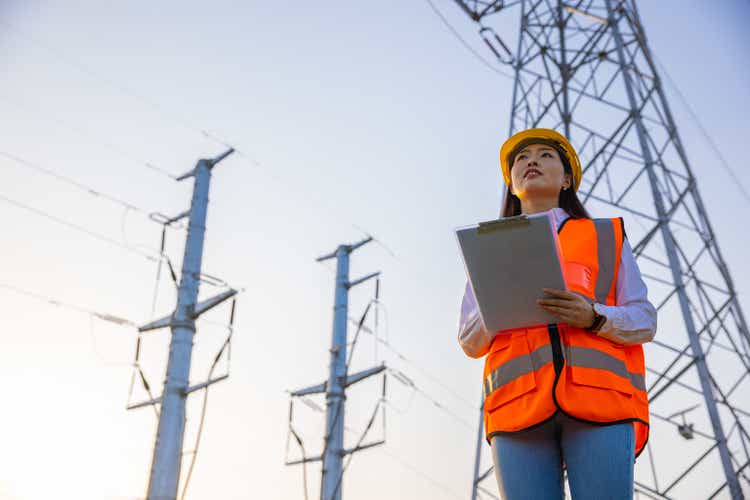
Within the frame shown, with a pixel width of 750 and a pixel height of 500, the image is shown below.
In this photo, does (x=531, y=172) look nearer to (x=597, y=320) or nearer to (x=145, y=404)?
(x=597, y=320)

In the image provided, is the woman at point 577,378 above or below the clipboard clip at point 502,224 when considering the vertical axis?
below

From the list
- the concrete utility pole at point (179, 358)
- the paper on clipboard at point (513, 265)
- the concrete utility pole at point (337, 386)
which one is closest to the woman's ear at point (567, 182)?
the paper on clipboard at point (513, 265)

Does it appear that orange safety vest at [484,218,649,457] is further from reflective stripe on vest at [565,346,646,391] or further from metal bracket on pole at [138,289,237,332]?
metal bracket on pole at [138,289,237,332]

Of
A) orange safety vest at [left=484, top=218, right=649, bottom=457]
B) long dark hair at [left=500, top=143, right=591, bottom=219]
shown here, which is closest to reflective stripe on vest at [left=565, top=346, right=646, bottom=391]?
orange safety vest at [left=484, top=218, right=649, bottom=457]

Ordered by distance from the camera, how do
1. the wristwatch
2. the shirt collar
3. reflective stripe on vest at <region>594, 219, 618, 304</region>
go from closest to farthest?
1. the wristwatch
2. reflective stripe on vest at <region>594, 219, 618, 304</region>
3. the shirt collar

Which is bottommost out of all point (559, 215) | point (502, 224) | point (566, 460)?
point (566, 460)

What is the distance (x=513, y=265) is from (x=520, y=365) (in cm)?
25

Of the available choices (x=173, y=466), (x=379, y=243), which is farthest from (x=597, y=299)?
(x=379, y=243)

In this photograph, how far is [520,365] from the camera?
5.64ft

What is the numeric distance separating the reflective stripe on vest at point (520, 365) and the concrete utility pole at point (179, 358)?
7.10 meters

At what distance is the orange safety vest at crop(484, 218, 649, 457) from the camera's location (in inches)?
63.8

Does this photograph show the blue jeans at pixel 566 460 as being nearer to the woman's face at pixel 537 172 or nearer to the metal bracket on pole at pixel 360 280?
the woman's face at pixel 537 172

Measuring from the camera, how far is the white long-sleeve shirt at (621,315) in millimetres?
1703

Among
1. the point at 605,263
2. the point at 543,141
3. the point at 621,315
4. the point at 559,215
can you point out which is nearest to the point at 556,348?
the point at 621,315
